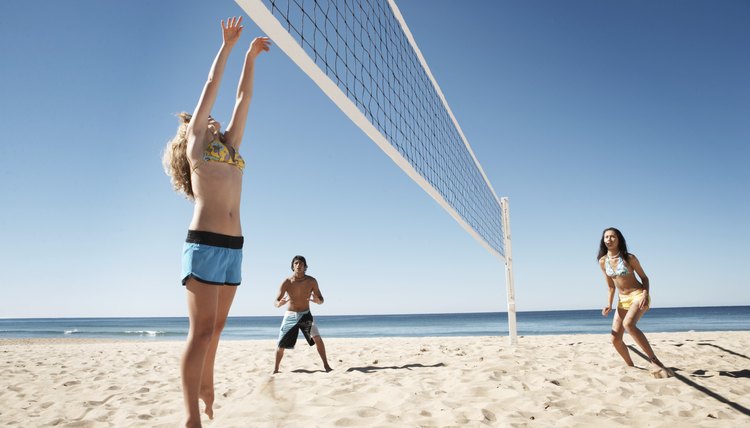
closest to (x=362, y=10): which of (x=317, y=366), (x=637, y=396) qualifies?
(x=637, y=396)

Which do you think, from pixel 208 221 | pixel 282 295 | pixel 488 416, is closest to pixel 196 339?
pixel 208 221

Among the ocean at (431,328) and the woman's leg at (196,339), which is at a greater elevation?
the woman's leg at (196,339)

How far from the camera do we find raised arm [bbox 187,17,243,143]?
1734 mm

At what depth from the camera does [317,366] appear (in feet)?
17.7

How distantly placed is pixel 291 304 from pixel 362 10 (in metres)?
3.49

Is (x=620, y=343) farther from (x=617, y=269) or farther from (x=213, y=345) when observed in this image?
(x=213, y=345)

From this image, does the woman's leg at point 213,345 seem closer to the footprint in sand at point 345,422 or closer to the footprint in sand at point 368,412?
the footprint in sand at point 345,422

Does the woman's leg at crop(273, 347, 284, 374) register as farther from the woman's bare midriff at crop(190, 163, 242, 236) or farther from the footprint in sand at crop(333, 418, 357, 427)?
the woman's bare midriff at crop(190, 163, 242, 236)

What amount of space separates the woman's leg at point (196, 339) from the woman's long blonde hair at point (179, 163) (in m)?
0.56

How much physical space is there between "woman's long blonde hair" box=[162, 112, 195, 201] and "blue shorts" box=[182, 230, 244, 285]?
0.39 m

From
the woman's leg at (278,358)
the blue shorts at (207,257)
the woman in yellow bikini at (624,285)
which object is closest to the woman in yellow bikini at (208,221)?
the blue shorts at (207,257)

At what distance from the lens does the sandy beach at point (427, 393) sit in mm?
2670

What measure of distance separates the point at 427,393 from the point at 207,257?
2.34m

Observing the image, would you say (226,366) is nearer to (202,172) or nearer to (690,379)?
(202,172)
